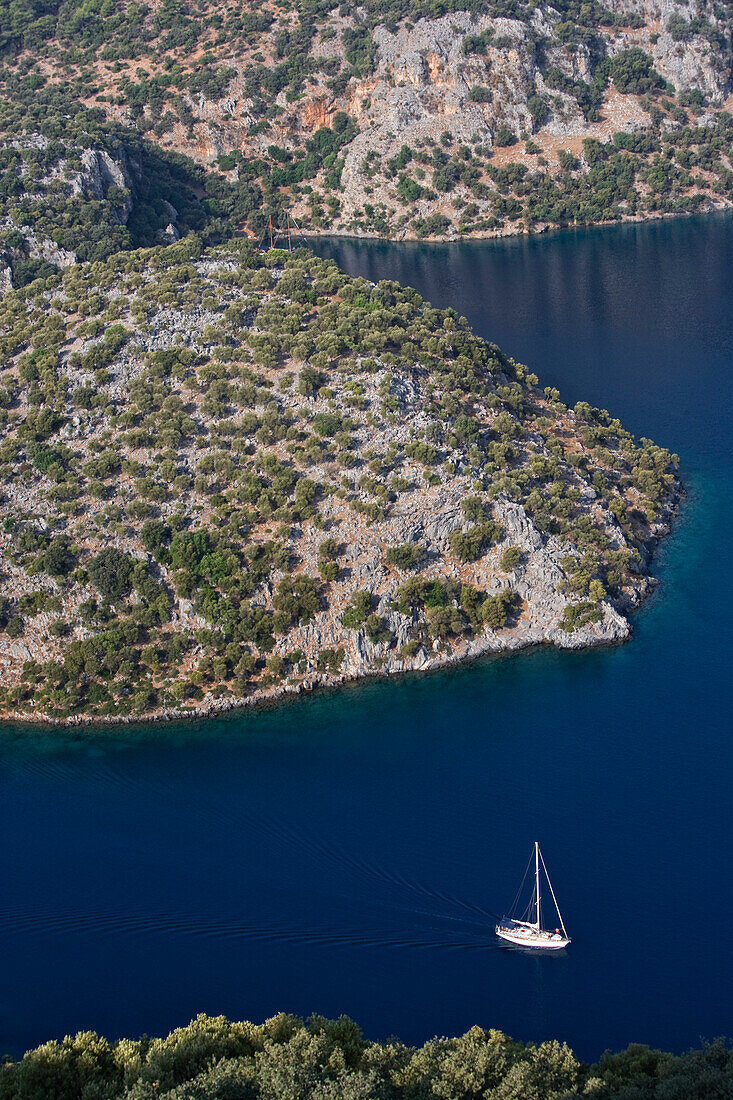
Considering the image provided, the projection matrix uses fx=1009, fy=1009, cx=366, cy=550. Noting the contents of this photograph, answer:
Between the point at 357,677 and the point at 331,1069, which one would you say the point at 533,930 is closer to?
the point at 331,1069

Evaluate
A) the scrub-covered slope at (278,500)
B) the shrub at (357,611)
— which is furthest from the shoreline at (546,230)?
the shrub at (357,611)

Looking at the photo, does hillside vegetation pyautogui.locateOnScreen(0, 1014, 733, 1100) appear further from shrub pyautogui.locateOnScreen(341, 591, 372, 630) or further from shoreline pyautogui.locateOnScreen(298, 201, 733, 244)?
shoreline pyautogui.locateOnScreen(298, 201, 733, 244)

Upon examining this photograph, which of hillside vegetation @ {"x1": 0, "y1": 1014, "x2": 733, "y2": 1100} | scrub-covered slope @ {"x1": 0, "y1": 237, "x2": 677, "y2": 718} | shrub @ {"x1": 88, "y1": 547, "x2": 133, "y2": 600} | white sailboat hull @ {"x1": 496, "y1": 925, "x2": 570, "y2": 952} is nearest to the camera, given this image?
hillside vegetation @ {"x1": 0, "y1": 1014, "x2": 733, "y2": 1100}

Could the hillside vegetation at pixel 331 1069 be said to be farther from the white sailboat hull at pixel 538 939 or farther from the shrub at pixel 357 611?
the shrub at pixel 357 611

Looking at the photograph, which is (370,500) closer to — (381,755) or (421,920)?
(381,755)

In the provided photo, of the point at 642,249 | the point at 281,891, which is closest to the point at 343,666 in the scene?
the point at 281,891

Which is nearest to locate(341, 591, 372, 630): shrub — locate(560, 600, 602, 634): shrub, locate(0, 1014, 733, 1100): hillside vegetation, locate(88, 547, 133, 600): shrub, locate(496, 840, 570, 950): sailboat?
locate(560, 600, 602, 634): shrub
